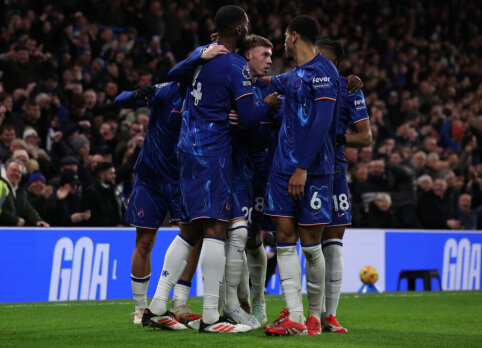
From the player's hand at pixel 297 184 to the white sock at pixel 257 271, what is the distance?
49.1 inches

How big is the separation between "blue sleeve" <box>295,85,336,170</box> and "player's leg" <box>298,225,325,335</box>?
51 centimetres

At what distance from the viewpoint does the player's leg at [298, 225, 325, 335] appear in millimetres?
5730

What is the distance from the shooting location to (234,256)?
593 cm

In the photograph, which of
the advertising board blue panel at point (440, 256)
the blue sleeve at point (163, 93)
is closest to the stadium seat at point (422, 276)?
the advertising board blue panel at point (440, 256)

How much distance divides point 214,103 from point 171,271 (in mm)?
1269

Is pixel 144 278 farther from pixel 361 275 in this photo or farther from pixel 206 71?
pixel 361 275

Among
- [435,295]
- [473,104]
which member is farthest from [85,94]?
[473,104]

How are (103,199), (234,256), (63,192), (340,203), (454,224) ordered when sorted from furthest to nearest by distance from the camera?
(454,224)
(103,199)
(63,192)
(340,203)
(234,256)

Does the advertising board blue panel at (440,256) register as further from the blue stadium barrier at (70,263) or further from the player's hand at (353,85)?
the player's hand at (353,85)

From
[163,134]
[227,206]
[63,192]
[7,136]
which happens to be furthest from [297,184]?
[7,136]

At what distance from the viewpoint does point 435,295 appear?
440 inches

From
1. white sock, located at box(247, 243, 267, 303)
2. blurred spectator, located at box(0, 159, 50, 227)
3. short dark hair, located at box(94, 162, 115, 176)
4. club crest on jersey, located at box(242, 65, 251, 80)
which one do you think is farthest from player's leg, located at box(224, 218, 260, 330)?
short dark hair, located at box(94, 162, 115, 176)

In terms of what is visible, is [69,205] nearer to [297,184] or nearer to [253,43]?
[253,43]

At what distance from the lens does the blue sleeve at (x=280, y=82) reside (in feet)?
19.9
